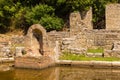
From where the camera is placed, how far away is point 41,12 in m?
32.3

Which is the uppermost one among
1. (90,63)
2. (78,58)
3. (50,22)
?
(50,22)

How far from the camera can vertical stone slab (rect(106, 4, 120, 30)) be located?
31.4 metres

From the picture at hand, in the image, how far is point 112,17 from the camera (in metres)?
31.6

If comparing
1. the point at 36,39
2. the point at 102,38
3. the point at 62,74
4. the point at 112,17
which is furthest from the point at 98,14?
the point at 62,74

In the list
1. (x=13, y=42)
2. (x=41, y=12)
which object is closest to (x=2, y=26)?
(x=41, y=12)

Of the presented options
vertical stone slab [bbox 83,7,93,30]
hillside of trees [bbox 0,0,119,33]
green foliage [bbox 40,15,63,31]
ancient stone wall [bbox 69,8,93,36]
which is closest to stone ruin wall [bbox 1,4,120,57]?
ancient stone wall [bbox 69,8,93,36]

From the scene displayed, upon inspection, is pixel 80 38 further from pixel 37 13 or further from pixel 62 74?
pixel 37 13

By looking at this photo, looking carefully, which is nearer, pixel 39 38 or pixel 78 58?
pixel 78 58

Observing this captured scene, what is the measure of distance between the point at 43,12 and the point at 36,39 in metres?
10.5

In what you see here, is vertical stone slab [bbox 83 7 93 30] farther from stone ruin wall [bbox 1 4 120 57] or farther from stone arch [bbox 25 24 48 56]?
stone arch [bbox 25 24 48 56]

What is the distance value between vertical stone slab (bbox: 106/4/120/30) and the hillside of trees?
203cm

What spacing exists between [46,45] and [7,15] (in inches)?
540

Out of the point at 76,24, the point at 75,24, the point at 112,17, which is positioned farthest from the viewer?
the point at 112,17

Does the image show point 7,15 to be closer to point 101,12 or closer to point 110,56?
point 101,12
